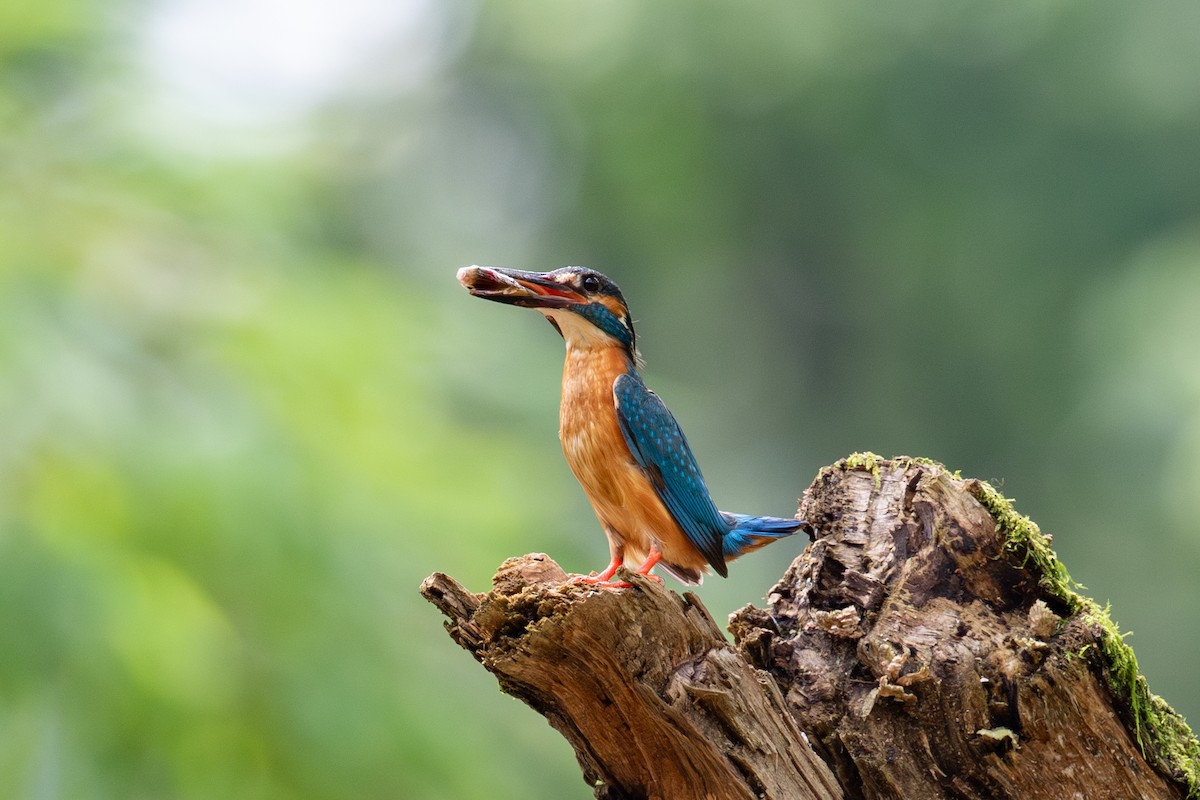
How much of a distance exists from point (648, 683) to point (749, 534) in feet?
2.85

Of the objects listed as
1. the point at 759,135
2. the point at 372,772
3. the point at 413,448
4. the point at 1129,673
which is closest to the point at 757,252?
the point at 759,135

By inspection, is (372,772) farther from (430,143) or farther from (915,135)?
(915,135)

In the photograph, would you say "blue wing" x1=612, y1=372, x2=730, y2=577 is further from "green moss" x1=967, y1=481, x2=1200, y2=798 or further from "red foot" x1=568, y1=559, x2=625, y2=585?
"green moss" x1=967, y1=481, x2=1200, y2=798

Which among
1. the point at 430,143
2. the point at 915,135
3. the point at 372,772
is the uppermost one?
the point at 915,135

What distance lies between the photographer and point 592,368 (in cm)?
338

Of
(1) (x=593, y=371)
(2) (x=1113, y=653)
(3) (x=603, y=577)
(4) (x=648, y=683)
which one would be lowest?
(4) (x=648, y=683)

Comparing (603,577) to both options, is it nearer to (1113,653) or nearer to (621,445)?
(621,445)

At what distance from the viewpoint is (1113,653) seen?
256 cm

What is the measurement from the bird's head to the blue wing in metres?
0.20

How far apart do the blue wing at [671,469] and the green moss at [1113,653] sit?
0.74m

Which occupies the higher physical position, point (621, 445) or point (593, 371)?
point (593, 371)

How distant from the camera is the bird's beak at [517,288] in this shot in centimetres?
314

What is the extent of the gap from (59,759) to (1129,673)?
10.3ft

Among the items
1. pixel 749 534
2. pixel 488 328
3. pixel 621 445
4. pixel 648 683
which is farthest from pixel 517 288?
pixel 488 328
